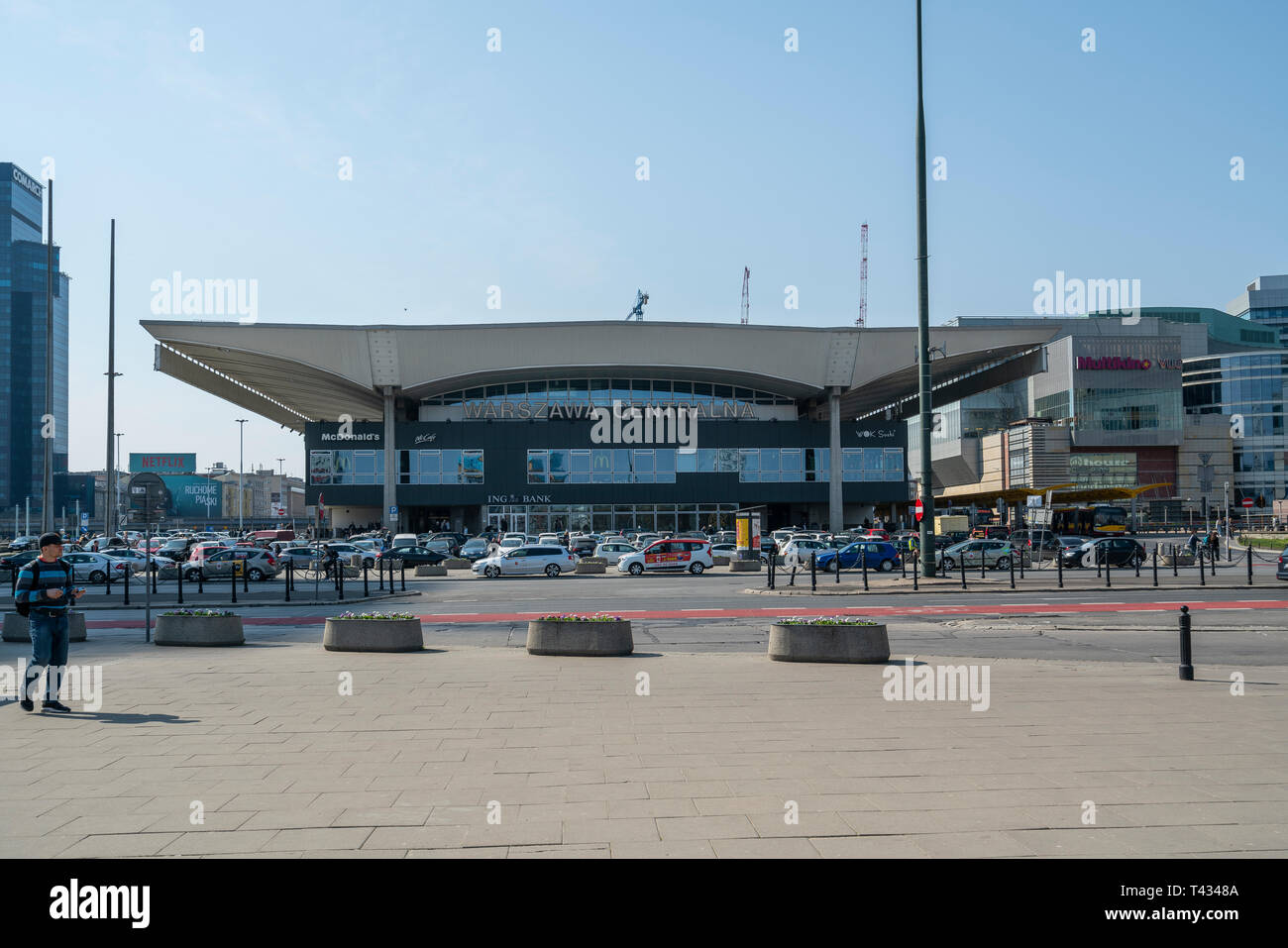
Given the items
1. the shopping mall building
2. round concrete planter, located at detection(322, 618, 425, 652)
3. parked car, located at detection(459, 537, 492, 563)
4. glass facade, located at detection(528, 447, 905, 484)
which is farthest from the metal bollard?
glass facade, located at detection(528, 447, 905, 484)

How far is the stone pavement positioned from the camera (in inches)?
217

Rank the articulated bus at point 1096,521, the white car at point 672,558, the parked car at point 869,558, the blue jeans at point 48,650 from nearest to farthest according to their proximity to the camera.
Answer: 1. the blue jeans at point 48,650
2. the parked car at point 869,558
3. the white car at point 672,558
4. the articulated bus at point 1096,521

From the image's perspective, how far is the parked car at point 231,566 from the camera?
3709 cm

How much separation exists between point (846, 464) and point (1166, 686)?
64.7 metres

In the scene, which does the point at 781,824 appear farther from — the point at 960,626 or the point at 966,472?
the point at 966,472

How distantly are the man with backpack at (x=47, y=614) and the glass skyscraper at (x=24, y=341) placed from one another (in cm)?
13905

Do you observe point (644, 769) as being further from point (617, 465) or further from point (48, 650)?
point (617, 465)

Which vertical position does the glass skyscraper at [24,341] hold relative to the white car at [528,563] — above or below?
above


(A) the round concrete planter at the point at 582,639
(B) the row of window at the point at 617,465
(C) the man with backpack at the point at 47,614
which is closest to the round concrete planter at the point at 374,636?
(A) the round concrete planter at the point at 582,639

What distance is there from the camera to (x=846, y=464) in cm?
7500

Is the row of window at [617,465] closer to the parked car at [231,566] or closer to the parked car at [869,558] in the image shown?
the parked car at [231,566]

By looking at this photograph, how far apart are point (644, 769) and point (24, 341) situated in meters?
170

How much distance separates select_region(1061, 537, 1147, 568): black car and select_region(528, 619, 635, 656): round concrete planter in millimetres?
29647
